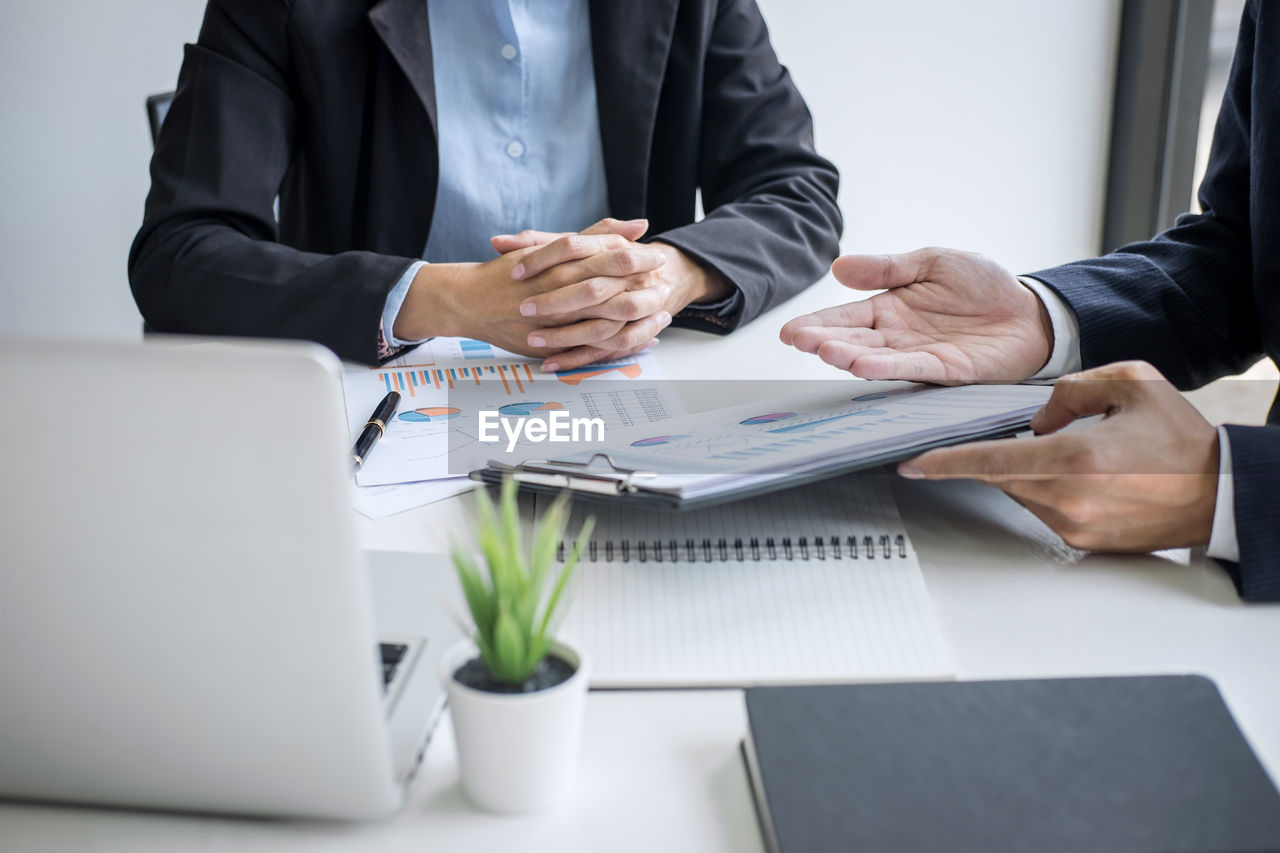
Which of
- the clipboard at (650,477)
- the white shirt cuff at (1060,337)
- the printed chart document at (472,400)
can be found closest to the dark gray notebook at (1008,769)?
the clipboard at (650,477)

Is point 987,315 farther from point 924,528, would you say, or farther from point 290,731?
point 290,731

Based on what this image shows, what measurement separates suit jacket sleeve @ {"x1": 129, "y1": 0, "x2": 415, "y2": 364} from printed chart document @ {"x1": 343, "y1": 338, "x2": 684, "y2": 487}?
75mm

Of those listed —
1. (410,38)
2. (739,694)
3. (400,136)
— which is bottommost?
(739,694)

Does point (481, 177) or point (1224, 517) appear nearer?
point (1224, 517)

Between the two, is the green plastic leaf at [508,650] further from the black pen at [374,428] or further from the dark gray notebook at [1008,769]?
the black pen at [374,428]

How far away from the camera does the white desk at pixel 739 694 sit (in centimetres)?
40

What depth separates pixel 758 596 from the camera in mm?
577

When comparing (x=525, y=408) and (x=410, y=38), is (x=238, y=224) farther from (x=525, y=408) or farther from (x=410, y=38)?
(x=525, y=408)

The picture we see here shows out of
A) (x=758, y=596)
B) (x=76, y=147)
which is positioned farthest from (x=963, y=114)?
(x=758, y=596)

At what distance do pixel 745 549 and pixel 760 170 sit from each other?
0.85 metres

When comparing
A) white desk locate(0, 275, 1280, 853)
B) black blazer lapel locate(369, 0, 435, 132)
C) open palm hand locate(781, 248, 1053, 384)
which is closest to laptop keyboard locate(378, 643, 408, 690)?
white desk locate(0, 275, 1280, 853)

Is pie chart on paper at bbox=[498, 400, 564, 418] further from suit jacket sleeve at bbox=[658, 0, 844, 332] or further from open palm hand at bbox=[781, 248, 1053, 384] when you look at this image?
suit jacket sleeve at bbox=[658, 0, 844, 332]

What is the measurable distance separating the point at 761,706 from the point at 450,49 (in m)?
1.07

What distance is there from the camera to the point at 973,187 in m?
2.47
